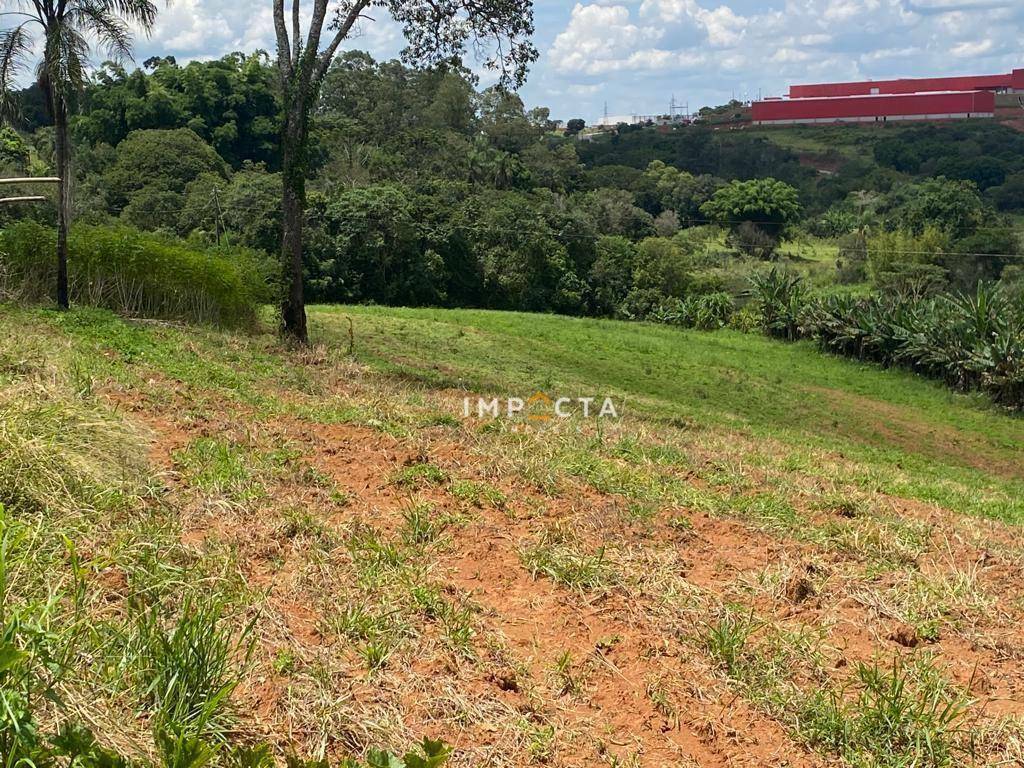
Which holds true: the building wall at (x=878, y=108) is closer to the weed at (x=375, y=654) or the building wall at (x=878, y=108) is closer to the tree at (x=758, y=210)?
the tree at (x=758, y=210)

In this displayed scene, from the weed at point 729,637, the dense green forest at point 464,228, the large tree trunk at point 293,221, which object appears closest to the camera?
the weed at point 729,637

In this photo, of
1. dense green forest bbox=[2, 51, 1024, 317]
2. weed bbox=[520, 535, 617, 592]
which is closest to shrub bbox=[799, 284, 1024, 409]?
dense green forest bbox=[2, 51, 1024, 317]

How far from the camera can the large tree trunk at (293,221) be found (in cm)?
1363

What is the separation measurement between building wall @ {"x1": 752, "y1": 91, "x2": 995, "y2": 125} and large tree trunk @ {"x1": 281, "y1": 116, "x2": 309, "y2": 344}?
100.0m

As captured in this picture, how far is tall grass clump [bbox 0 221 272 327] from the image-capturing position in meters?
12.8

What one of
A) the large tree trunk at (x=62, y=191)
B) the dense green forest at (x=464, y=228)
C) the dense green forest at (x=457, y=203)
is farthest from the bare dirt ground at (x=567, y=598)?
the dense green forest at (x=457, y=203)

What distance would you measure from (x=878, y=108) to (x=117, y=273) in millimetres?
104065

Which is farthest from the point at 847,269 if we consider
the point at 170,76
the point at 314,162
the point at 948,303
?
the point at 170,76

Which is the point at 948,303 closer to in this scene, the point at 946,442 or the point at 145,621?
the point at 946,442

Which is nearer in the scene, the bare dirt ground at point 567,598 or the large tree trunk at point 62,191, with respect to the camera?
the bare dirt ground at point 567,598

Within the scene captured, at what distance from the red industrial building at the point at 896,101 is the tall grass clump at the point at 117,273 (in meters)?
102

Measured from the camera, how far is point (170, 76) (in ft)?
152

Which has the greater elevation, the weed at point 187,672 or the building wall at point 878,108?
the building wall at point 878,108

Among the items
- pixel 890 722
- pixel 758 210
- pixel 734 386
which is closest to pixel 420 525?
pixel 890 722
